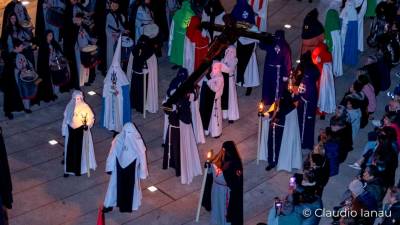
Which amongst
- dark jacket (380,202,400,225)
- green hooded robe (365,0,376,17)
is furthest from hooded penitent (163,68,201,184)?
green hooded robe (365,0,376,17)

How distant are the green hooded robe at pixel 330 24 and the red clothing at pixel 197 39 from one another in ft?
7.94

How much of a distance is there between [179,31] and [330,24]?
2.99 metres

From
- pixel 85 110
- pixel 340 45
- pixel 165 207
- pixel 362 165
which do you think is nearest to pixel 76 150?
pixel 85 110

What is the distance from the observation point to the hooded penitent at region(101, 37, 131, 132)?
52.5 feet

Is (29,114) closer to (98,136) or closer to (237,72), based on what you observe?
(98,136)

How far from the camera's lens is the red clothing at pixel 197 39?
17.5 meters

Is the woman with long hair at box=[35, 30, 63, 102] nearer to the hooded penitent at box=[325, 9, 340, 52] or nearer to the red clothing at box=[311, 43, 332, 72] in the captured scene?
the red clothing at box=[311, 43, 332, 72]

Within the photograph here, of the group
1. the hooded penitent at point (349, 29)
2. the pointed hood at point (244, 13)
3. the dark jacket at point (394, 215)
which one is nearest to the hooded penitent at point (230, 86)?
the pointed hood at point (244, 13)

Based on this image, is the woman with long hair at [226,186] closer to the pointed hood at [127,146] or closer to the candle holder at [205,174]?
the candle holder at [205,174]

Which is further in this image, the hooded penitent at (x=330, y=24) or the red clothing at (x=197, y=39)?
the hooded penitent at (x=330, y=24)

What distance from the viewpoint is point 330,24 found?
18.0 metres

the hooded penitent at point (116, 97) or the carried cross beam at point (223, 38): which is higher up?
the carried cross beam at point (223, 38)

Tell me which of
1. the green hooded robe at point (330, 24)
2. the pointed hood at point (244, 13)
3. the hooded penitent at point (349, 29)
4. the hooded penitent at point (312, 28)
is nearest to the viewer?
the hooded penitent at point (312, 28)

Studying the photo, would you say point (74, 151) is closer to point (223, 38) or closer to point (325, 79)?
point (223, 38)
